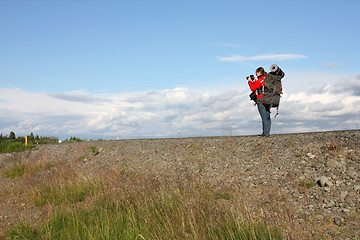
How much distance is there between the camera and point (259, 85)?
11.6 meters

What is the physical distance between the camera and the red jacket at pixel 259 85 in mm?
11523

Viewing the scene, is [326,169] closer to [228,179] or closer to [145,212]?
[228,179]

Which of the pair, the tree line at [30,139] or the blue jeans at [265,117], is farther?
the tree line at [30,139]

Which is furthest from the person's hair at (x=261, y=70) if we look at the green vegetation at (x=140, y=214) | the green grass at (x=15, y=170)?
the green grass at (x=15, y=170)

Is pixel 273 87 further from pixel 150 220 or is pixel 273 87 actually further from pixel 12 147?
pixel 12 147

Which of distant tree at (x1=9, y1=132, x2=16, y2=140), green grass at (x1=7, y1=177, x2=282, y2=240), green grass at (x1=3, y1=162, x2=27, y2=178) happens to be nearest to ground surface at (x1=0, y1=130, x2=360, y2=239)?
green grass at (x1=3, y1=162, x2=27, y2=178)

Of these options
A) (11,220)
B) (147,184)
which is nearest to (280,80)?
(147,184)

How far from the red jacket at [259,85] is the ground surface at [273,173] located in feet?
5.37

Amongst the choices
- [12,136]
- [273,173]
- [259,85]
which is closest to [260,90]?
[259,85]

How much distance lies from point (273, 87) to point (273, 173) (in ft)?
13.5

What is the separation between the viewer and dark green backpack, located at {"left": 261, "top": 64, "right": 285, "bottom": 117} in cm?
1150

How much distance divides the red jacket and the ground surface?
5.37 feet

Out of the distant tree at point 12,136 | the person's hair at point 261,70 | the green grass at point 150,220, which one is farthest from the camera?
the distant tree at point 12,136

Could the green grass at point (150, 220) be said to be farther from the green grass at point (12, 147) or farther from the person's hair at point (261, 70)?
the green grass at point (12, 147)
